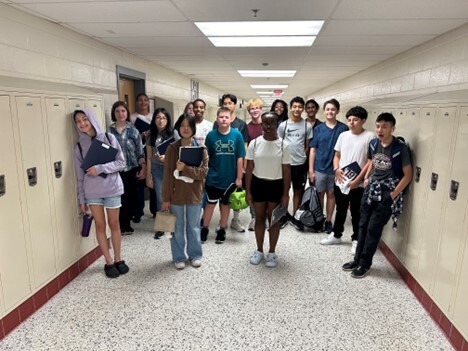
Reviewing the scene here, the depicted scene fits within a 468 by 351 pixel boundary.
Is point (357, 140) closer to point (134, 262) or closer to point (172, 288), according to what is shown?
point (172, 288)

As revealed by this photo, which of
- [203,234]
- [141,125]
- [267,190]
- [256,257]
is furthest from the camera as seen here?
[141,125]

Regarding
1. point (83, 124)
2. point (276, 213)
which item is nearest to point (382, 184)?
point (276, 213)

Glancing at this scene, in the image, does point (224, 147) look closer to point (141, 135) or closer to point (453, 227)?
point (141, 135)

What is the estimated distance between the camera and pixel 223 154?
334cm

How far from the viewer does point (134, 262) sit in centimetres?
315

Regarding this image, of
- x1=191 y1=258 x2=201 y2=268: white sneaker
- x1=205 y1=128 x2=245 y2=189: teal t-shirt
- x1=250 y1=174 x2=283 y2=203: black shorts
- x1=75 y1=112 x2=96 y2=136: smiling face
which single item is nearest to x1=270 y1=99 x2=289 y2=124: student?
x1=205 y1=128 x2=245 y2=189: teal t-shirt

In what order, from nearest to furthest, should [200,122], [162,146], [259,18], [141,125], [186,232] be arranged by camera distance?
[259,18] < [186,232] < [162,146] < [200,122] < [141,125]

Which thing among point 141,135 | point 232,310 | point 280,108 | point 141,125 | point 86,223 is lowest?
point 232,310

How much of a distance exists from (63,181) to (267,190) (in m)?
1.72

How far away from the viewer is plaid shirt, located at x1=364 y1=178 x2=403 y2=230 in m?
2.69

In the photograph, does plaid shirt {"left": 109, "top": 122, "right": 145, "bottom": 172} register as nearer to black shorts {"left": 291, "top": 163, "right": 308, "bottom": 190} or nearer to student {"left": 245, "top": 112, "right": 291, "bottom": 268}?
student {"left": 245, "top": 112, "right": 291, "bottom": 268}

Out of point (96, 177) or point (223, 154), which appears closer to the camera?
point (96, 177)

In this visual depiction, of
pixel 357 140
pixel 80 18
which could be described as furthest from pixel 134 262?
pixel 357 140

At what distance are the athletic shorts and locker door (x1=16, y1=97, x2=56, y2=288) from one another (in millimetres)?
2725
